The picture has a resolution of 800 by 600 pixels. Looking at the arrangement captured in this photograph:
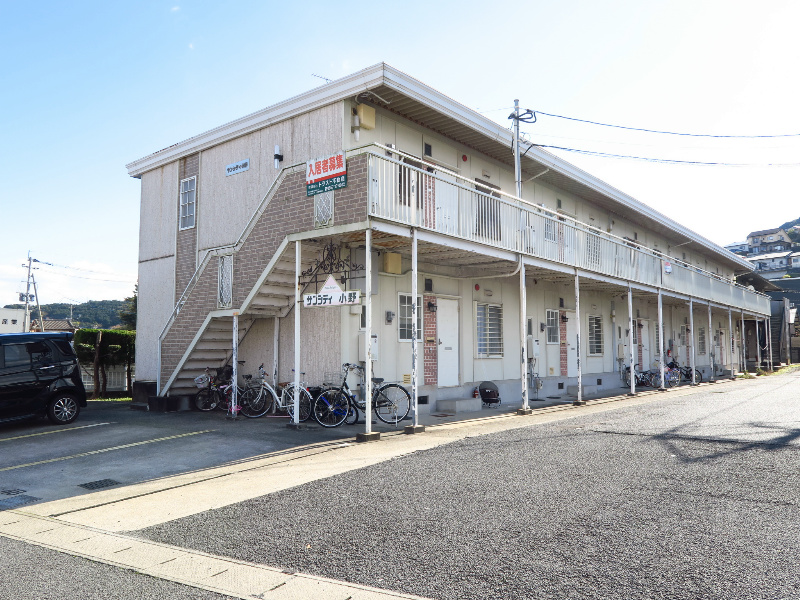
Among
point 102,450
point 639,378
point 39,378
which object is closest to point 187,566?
point 102,450

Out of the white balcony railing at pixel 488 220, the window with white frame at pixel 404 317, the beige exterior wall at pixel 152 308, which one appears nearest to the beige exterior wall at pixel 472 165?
the white balcony railing at pixel 488 220

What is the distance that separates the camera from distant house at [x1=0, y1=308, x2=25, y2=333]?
169 ft

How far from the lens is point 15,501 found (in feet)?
20.9

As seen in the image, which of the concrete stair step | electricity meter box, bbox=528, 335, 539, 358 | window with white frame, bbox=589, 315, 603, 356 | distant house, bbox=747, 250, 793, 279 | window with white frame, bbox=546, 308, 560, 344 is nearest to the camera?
the concrete stair step

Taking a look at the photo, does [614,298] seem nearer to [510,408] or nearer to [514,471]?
[510,408]

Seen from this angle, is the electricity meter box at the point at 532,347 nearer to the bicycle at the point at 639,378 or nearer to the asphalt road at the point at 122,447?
the bicycle at the point at 639,378

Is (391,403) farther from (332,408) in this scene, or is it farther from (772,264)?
(772,264)

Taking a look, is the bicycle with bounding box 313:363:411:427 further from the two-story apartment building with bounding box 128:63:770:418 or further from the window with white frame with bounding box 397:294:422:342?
the window with white frame with bounding box 397:294:422:342

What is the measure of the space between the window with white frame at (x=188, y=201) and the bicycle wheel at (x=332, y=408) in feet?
23.3

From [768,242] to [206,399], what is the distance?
10133 cm

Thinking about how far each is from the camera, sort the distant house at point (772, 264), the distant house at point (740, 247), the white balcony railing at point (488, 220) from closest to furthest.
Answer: the white balcony railing at point (488, 220)
the distant house at point (772, 264)
the distant house at point (740, 247)

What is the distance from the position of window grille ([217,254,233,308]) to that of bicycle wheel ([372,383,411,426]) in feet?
11.2

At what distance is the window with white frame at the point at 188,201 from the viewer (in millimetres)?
15547

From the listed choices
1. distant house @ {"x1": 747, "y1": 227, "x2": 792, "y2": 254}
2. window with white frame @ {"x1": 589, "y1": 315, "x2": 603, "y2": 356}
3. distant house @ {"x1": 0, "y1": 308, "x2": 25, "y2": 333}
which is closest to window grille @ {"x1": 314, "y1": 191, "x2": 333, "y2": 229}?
window with white frame @ {"x1": 589, "y1": 315, "x2": 603, "y2": 356}
